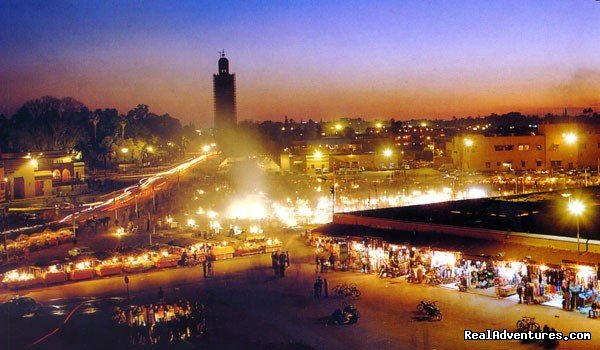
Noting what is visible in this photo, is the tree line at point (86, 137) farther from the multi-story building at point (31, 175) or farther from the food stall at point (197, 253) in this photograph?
the food stall at point (197, 253)

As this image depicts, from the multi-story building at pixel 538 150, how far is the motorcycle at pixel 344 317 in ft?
143

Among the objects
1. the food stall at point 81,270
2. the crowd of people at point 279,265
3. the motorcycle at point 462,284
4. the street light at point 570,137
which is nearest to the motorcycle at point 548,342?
the motorcycle at point 462,284

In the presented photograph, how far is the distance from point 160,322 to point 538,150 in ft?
159

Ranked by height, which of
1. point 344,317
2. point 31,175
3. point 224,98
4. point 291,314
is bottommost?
point 291,314

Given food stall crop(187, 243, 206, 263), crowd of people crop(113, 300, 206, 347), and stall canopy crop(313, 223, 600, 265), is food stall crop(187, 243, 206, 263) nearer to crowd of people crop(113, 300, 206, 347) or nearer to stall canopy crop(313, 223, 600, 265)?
stall canopy crop(313, 223, 600, 265)

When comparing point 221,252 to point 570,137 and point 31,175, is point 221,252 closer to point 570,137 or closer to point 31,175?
point 31,175

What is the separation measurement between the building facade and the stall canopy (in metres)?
90.4

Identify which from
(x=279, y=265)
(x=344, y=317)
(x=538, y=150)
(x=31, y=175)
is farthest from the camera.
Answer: (x=538, y=150)

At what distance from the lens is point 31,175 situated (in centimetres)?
5000

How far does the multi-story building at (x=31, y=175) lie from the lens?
48.3 metres

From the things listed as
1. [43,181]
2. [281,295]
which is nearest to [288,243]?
[281,295]

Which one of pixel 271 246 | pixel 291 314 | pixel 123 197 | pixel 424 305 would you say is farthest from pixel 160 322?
pixel 123 197

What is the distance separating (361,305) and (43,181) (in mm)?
42883

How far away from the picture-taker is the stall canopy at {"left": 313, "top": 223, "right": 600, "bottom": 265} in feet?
52.4
